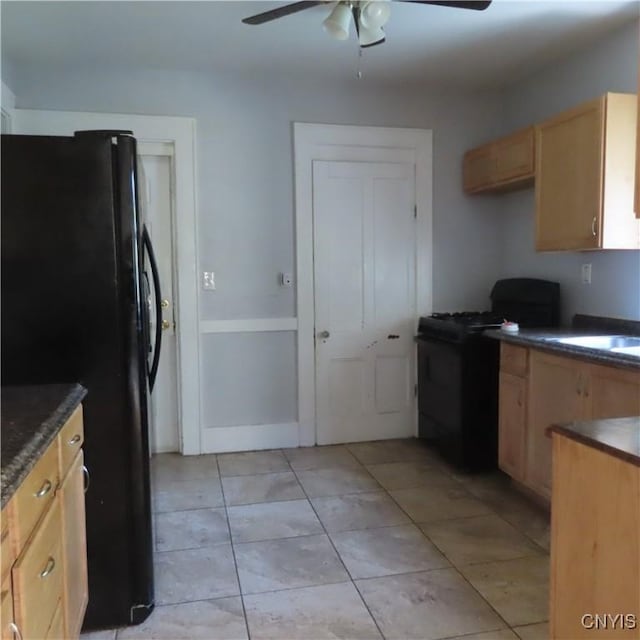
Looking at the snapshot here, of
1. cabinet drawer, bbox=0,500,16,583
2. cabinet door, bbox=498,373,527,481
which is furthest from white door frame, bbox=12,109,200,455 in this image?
cabinet drawer, bbox=0,500,16,583

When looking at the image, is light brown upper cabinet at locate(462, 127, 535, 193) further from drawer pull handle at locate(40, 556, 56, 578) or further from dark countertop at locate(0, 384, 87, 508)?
drawer pull handle at locate(40, 556, 56, 578)

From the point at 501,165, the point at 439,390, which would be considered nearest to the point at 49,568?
the point at 439,390

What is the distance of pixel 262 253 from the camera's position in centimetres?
376

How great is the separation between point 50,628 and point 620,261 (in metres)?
3.02

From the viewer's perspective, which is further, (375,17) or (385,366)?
(385,366)

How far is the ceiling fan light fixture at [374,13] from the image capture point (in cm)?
234

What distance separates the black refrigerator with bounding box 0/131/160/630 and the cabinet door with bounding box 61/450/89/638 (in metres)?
0.13

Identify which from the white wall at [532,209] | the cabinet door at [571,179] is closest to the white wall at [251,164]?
the white wall at [532,209]

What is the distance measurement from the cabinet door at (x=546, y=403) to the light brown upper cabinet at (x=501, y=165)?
121 cm

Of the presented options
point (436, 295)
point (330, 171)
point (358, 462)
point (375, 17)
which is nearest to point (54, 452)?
point (375, 17)

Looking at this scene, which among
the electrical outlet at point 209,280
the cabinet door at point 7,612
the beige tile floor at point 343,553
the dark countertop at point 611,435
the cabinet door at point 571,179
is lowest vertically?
the beige tile floor at point 343,553

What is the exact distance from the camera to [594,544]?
1356 mm

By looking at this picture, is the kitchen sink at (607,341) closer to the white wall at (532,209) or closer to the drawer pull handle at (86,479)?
the white wall at (532,209)

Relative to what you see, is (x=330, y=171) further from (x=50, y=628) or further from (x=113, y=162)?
(x=50, y=628)
